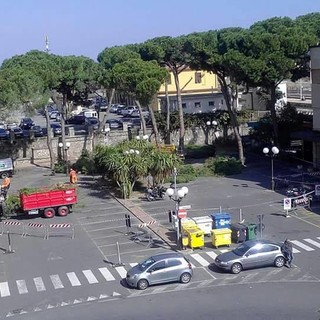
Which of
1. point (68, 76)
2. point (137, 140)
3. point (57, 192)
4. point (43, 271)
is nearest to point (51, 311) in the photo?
point (43, 271)

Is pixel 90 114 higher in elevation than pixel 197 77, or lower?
lower

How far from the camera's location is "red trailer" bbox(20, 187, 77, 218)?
37.9 metres

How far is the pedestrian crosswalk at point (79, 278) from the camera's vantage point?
26239 millimetres

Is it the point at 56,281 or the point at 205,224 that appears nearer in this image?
the point at 56,281

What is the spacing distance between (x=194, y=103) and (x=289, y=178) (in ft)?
108

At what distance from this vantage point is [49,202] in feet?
125

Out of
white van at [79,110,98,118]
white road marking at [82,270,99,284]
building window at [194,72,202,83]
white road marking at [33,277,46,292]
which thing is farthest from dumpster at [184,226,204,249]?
white van at [79,110,98,118]

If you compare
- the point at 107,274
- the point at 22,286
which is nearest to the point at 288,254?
the point at 107,274

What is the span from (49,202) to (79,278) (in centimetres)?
1161

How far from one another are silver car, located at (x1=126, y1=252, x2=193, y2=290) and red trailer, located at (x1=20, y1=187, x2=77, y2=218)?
524 inches

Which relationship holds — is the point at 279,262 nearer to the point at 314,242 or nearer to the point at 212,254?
the point at 212,254

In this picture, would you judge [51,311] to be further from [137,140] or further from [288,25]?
[288,25]

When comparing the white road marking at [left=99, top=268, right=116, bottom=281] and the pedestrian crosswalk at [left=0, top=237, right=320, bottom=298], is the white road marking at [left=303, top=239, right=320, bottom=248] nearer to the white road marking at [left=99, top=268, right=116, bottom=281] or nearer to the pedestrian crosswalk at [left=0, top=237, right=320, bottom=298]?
the pedestrian crosswalk at [left=0, top=237, right=320, bottom=298]

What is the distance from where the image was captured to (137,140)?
46.0 meters
